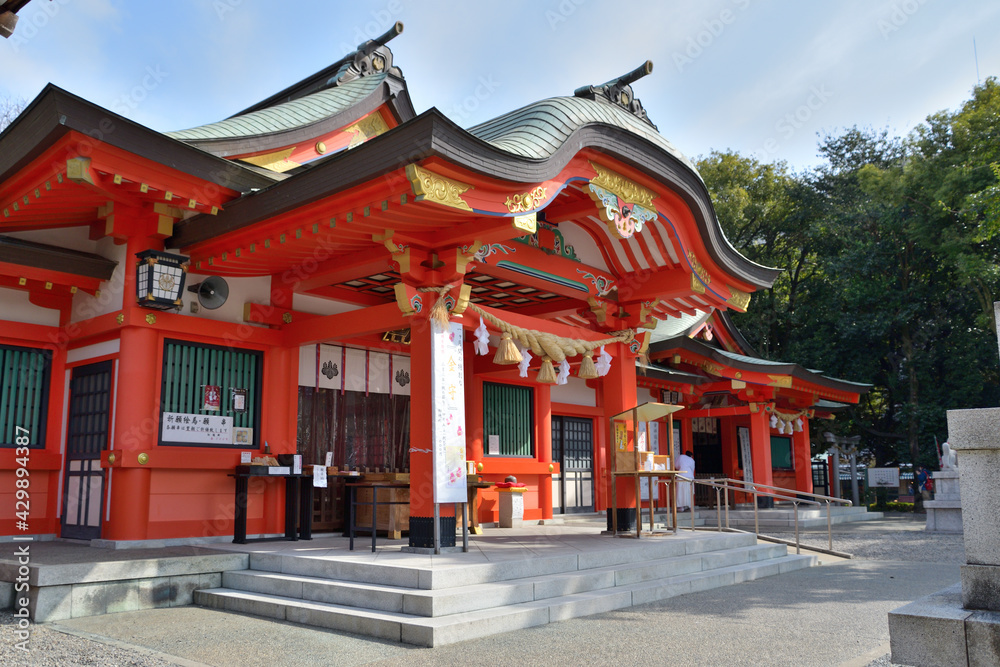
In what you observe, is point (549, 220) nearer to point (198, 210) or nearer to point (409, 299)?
point (409, 299)

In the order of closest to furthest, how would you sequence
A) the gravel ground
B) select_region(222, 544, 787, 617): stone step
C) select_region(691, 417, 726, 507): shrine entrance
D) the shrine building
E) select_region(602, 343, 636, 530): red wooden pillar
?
1. the gravel ground
2. select_region(222, 544, 787, 617): stone step
3. the shrine building
4. select_region(602, 343, 636, 530): red wooden pillar
5. select_region(691, 417, 726, 507): shrine entrance

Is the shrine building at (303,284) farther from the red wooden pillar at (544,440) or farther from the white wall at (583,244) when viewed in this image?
the red wooden pillar at (544,440)

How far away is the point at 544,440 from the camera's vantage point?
12609 millimetres

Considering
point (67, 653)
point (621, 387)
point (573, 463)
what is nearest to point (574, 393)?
point (573, 463)

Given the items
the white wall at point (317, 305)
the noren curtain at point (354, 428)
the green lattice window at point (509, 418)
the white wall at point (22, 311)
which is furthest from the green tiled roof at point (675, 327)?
the white wall at point (22, 311)

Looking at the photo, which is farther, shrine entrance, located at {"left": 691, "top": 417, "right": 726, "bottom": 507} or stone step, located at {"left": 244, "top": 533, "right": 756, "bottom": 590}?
shrine entrance, located at {"left": 691, "top": 417, "right": 726, "bottom": 507}

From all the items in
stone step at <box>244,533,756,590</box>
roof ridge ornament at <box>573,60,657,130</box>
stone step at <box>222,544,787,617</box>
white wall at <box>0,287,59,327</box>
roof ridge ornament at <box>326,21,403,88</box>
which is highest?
roof ridge ornament at <box>326,21,403,88</box>

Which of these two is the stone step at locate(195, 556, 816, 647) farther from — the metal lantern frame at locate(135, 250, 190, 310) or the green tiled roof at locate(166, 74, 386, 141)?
the green tiled roof at locate(166, 74, 386, 141)

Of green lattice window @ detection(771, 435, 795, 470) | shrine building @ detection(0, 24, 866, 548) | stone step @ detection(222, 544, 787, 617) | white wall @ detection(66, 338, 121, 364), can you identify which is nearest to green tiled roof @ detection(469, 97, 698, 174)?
shrine building @ detection(0, 24, 866, 548)

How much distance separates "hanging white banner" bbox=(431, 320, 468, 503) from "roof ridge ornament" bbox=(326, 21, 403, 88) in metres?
6.14

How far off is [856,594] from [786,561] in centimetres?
195

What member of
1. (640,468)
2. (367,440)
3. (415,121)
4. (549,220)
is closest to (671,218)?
(549,220)

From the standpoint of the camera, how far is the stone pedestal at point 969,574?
3.12 meters

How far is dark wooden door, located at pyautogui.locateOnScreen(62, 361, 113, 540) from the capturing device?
784 cm
